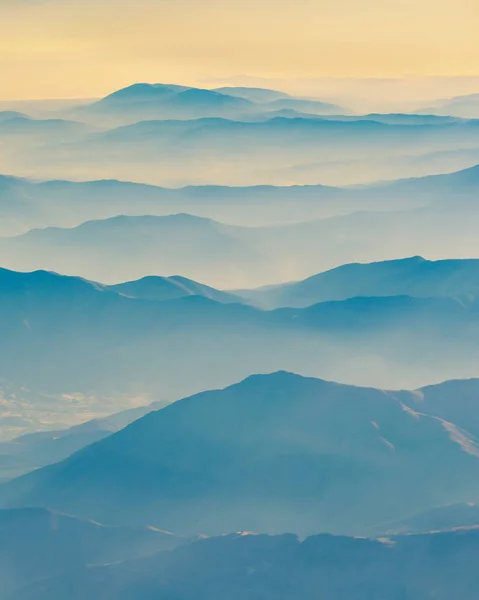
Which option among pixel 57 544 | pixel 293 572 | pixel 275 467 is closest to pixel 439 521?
pixel 293 572

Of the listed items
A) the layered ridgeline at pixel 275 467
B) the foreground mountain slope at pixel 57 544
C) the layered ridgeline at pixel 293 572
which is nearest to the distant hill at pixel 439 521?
the layered ridgeline at pixel 275 467

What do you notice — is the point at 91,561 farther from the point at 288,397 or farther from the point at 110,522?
the point at 288,397

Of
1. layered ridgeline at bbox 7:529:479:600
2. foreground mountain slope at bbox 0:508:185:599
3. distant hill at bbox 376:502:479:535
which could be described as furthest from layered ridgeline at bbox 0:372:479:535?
layered ridgeline at bbox 7:529:479:600

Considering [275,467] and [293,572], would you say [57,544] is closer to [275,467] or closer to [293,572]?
Answer: [293,572]

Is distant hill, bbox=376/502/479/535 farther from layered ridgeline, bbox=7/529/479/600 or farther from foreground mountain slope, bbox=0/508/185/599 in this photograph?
foreground mountain slope, bbox=0/508/185/599

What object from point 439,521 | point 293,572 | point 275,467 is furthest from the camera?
point 275,467

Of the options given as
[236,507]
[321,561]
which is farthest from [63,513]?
[321,561]

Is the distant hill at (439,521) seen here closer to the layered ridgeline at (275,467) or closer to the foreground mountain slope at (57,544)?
the layered ridgeline at (275,467)
